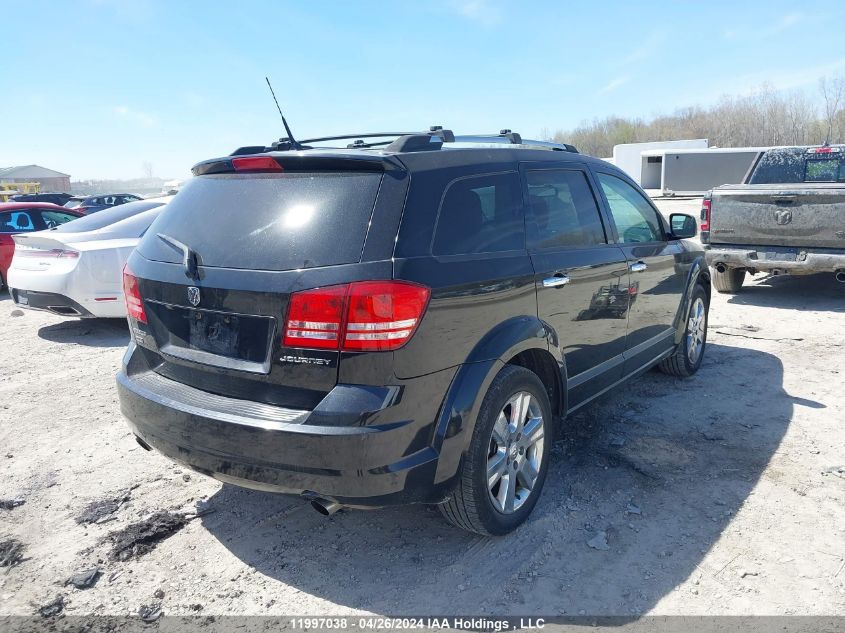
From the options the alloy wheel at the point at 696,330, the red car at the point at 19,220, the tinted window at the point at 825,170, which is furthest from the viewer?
the red car at the point at 19,220

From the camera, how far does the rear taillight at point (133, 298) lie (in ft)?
10.4

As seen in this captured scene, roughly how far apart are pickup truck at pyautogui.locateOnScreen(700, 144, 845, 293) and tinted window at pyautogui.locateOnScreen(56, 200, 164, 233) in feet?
24.7

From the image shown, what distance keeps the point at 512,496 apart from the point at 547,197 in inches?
65.7

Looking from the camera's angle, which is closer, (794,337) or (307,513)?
(307,513)

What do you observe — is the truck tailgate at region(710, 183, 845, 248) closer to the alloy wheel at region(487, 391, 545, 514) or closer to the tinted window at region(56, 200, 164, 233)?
the alloy wheel at region(487, 391, 545, 514)

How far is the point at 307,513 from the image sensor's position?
11.5 ft

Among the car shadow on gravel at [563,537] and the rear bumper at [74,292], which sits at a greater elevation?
the rear bumper at [74,292]

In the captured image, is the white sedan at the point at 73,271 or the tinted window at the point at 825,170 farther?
the tinted window at the point at 825,170

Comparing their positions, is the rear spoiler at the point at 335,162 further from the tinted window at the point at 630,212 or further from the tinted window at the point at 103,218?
the tinted window at the point at 103,218

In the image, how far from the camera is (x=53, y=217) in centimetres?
1131

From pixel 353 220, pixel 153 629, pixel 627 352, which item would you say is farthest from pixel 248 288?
pixel 627 352

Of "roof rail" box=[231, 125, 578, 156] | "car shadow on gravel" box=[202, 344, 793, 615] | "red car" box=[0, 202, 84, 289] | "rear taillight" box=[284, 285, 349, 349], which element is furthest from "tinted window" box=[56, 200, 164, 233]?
"rear taillight" box=[284, 285, 349, 349]

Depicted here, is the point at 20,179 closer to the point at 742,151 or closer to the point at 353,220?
the point at 742,151

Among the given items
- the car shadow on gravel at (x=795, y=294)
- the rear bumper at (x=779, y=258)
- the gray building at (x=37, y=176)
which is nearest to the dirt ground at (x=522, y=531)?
the rear bumper at (x=779, y=258)
